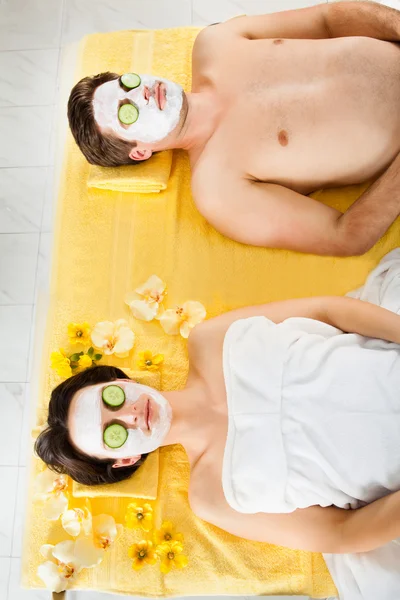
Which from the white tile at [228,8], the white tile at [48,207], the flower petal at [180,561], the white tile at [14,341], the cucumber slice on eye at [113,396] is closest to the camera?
the cucumber slice on eye at [113,396]

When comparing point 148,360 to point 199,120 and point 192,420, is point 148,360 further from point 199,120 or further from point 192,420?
point 199,120

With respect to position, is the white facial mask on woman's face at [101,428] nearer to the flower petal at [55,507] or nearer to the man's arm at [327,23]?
the flower petal at [55,507]

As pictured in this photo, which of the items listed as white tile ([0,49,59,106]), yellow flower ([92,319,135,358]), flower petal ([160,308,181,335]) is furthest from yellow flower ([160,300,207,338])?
white tile ([0,49,59,106])

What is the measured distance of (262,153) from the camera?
5.44ft

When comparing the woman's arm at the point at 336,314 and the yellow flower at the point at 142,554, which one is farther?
the yellow flower at the point at 142,554

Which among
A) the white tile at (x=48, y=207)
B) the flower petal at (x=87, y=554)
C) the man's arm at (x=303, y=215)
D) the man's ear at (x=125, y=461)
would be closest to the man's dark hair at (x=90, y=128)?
the man's arm at (x=303, y=215)

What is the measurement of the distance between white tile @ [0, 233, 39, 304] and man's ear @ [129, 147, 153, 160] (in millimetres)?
702

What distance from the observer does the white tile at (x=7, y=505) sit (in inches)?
79.0

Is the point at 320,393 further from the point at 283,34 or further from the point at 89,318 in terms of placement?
the point at 283,34

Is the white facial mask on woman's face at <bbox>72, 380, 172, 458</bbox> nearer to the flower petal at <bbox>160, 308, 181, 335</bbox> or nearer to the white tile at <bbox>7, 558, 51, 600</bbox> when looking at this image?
the flower petal at <bbox>160, 308, 181, 335</bbox>

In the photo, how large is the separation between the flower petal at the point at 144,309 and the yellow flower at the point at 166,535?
57 centimetres

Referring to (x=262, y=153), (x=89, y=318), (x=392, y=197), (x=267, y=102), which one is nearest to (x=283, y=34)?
(x=267, y=102)

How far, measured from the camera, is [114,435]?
54.4 inches

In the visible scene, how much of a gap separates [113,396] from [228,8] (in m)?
1.76
